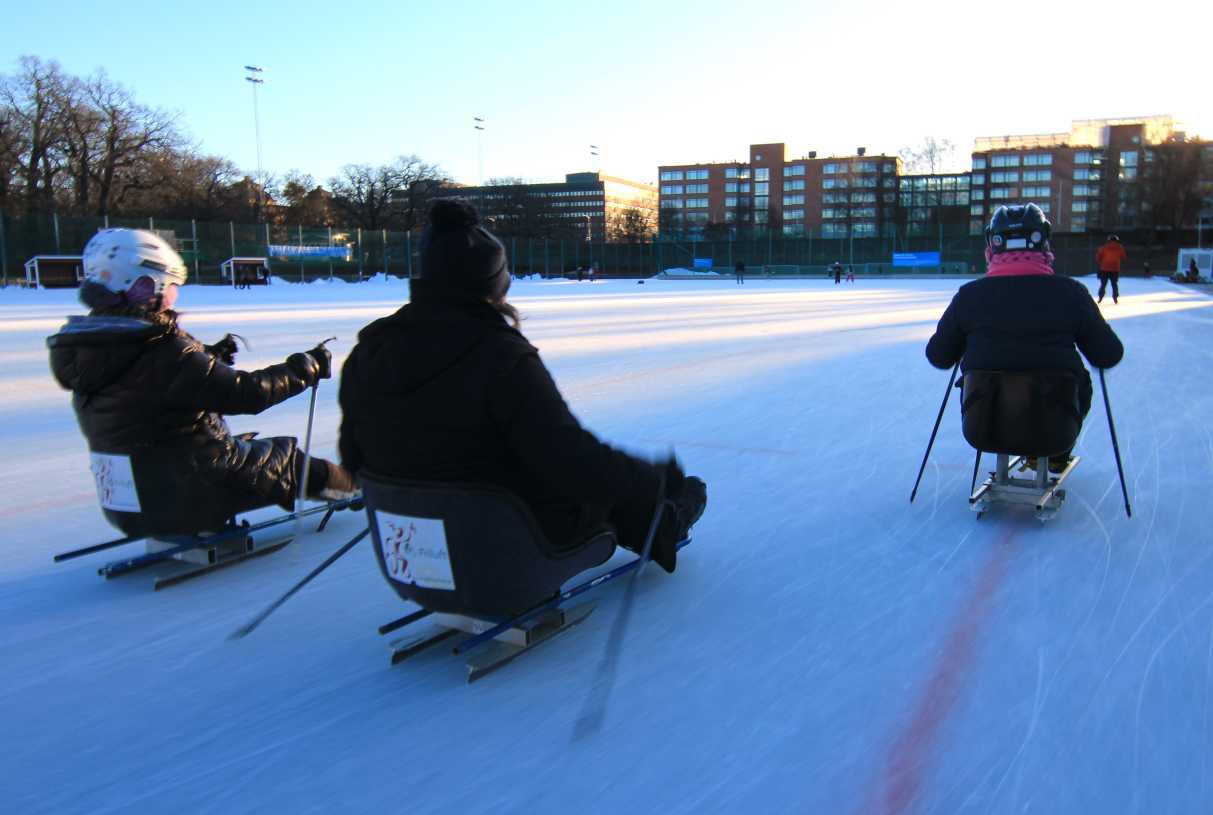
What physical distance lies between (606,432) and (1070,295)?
10.1 feet

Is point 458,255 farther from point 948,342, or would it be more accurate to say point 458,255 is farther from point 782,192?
point 782,192

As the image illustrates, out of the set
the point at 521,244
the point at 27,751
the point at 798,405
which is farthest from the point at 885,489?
the point at 521,244

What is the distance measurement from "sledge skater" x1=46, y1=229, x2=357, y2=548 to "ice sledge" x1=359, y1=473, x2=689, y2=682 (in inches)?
38.6

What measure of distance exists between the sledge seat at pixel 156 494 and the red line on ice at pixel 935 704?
2.47 metres

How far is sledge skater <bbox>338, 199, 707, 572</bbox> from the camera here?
2.18 meters

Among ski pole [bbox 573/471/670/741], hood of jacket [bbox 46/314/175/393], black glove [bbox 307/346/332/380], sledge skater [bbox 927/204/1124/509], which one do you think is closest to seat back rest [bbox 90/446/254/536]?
hood of jacket [bbox 46/314/175/393]

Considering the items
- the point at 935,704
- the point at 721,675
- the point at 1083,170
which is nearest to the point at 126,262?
the point at 721,675

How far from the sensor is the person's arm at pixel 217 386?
117 inches

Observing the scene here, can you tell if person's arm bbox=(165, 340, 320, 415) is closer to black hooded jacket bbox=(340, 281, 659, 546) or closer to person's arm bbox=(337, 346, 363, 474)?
person's arm bbox=(337, 346, 363, 474)

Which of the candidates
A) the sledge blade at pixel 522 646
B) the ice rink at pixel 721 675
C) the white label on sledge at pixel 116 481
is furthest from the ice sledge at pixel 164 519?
the sledge blade at pixel 522 646

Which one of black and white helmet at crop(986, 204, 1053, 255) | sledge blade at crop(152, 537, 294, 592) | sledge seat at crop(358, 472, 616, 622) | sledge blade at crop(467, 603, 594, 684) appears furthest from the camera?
black and white helmet at crop(986, 204, 1053, 255)

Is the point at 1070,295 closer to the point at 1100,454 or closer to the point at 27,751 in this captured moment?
the point at 1100,454

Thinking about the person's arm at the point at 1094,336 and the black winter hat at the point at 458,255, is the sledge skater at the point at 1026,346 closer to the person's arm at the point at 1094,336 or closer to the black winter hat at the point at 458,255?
the person's arm at the point at 1094,336

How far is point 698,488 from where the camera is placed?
3.30 meters
